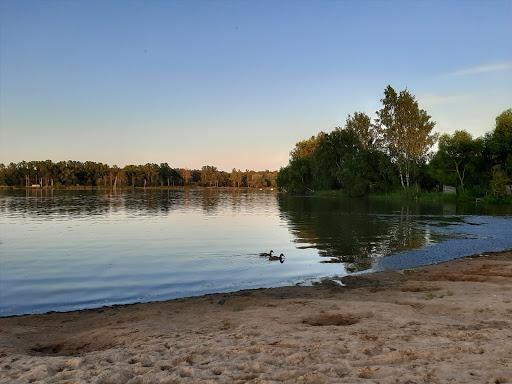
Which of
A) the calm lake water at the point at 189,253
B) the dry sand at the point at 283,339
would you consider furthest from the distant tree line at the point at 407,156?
the dry sand at the point at 283,339

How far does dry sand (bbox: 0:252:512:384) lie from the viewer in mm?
6461

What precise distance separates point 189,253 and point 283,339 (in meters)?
16.4

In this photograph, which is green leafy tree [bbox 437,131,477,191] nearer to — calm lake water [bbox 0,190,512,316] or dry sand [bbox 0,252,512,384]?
calm lake water [bbox 0,190,512,316]

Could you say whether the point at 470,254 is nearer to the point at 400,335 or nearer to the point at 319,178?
the point at 400,335

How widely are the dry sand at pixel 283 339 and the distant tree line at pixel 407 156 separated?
2402 inches

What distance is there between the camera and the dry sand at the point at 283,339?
6.46 meters

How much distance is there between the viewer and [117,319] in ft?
37.7

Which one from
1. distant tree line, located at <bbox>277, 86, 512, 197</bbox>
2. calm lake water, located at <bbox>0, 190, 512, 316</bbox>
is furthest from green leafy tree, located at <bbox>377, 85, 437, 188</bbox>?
calm lake water, located at <bbox>0, 190, 512, 316</bbox>

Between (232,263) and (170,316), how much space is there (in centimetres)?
1002

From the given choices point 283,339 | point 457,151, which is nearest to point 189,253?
point 283,339

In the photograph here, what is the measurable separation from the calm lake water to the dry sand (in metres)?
2.97

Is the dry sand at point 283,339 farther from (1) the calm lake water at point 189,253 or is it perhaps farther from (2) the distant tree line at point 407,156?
(2) the distant tree line at point 407,156

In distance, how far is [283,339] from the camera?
823 cm

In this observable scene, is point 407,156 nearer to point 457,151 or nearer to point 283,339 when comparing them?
point 457,151
